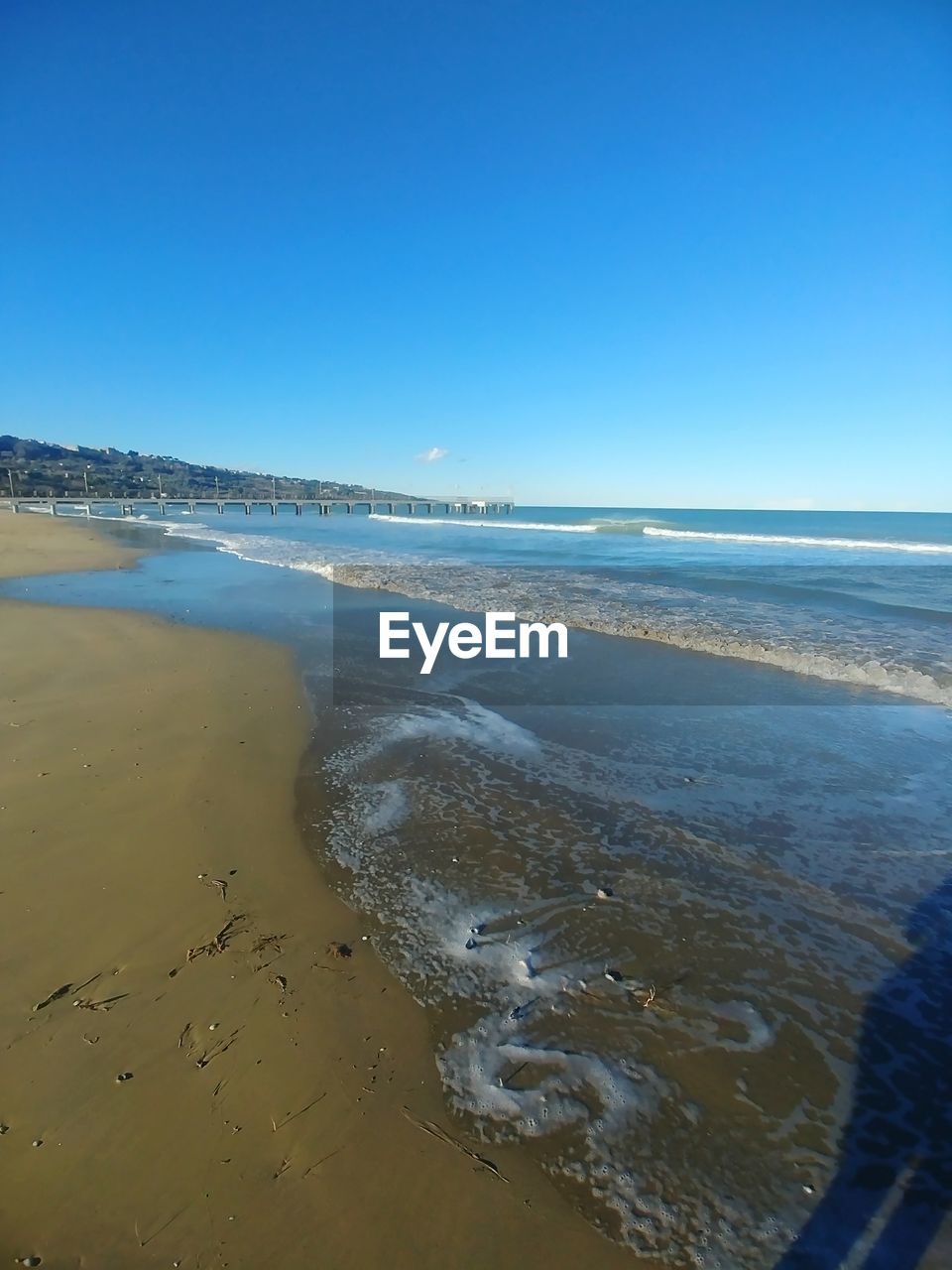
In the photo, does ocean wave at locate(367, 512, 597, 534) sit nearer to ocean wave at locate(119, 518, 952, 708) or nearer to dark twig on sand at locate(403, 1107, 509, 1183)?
ocean wave at locate(119, 518, 952, 708)

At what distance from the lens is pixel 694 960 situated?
3518mm

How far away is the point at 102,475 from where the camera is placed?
135 meters

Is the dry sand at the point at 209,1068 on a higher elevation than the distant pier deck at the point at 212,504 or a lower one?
lower

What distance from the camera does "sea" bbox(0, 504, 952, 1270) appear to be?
2.41 m

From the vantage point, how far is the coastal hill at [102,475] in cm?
10746

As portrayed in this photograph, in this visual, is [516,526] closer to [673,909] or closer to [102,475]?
[673,909]

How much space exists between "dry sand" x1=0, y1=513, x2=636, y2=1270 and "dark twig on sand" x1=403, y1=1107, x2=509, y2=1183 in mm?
23

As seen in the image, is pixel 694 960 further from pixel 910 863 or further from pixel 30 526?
pixel 30 526

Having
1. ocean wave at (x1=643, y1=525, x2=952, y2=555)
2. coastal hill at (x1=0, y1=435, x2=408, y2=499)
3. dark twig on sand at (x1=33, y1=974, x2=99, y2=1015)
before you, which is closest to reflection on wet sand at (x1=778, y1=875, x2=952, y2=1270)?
dark twig on sand at (x1=33, y1=974, x2=99, y2=1015)

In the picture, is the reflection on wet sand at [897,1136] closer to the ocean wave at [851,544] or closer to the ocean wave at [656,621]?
the ocean wave at [656,621]

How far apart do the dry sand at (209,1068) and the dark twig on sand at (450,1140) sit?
0.07 ft

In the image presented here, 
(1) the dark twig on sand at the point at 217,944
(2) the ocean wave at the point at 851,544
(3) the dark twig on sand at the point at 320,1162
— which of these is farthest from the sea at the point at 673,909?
(2) the ocean wave at the point at 851,544

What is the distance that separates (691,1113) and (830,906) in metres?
2.18

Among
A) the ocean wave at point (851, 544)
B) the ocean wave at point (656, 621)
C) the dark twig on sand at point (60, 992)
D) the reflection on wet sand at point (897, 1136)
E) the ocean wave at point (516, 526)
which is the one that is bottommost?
the dark twig on sand at point (60, 992)
